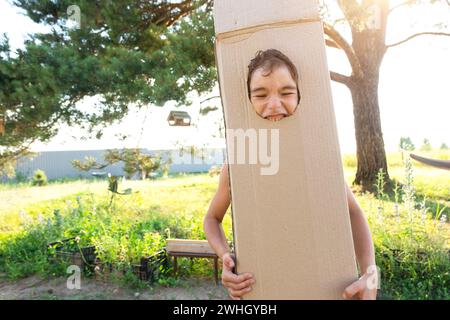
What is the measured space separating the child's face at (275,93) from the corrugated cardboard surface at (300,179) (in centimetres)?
2

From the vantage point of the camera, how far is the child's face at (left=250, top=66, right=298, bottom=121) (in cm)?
77

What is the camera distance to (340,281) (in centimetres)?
79

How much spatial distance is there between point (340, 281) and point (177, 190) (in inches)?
332

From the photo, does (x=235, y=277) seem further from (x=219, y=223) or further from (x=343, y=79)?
(x=343, y=79)

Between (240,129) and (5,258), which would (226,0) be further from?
(5,258)

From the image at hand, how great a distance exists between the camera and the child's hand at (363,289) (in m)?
0.78

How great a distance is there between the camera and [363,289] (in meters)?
0.80

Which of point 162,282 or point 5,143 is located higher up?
point 5,143

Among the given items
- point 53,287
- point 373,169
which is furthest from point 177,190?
point 53,287

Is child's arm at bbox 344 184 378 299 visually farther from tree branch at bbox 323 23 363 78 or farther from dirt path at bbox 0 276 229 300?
tree branch at bbox 323 23 363 78

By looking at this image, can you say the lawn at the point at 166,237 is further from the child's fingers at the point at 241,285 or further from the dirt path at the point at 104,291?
the child's fingers at the point at 241,285

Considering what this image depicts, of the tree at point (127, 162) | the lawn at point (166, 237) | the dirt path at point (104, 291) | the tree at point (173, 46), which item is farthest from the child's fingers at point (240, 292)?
the tree at point (127, 162)

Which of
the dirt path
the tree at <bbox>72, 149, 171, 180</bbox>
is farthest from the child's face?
the tree at <bbox>72, 149, 171, 180</bbox>

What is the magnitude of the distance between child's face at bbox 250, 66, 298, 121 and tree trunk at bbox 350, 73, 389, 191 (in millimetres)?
6185
